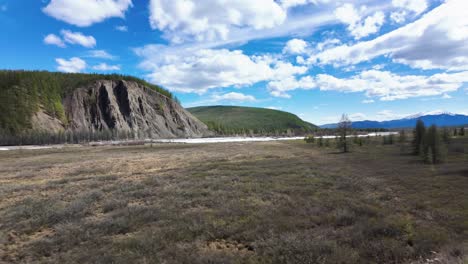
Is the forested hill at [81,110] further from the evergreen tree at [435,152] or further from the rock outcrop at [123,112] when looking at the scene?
the evergreen tree at [435,152]

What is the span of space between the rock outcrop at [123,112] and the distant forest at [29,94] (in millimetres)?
6620

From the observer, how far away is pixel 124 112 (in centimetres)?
14812

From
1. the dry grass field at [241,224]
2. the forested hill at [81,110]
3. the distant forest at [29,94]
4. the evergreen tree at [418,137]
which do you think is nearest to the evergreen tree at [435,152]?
the evergreen tree at [418,137]

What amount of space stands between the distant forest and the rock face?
7.14 meters

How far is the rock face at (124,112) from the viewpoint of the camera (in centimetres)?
13738

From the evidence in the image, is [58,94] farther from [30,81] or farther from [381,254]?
[381,254]

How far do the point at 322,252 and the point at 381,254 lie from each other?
1813 millimetres

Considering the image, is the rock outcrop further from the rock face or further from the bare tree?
the bare tree

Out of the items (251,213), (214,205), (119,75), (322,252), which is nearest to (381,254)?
(322,252)

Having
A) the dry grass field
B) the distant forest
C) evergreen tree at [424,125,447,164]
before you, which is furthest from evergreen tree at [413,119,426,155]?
the distant forest

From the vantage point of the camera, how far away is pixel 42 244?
9.12m

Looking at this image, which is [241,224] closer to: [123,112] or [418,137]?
[418,137]

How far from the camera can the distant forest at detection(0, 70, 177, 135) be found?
11853 cm

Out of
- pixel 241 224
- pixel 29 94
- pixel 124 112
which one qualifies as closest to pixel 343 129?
pixel 241 224
